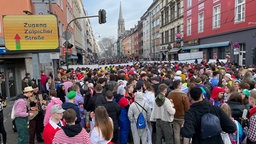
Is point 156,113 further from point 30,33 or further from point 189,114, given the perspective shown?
point 30,33

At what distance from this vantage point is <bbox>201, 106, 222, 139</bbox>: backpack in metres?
2.89

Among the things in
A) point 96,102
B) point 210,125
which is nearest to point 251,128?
point 210,125

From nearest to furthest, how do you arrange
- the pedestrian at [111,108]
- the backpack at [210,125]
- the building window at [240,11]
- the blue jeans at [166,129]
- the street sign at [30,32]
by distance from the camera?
1. the backpack at [210,125]
2. the pedestrian at [111,108]
3. the blue jeans at [166,129]
4. the street sign at [30,32]
5. the building window at [240,11]

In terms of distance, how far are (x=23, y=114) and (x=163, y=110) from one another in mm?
3491

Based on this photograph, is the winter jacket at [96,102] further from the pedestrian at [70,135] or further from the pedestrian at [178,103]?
the pedestrian at [70,135]

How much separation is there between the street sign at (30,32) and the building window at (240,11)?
19855 mm

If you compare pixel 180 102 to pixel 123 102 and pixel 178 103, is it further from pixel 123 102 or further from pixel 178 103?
pixel 123 102

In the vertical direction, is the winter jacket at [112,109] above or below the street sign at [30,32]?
below

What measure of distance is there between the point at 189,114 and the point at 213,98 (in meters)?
2.79

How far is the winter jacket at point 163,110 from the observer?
15.7 ft

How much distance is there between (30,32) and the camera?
23.2ft

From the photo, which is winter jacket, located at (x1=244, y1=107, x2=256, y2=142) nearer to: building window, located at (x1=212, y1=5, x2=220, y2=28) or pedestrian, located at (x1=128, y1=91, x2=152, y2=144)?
pedestrian, located at (x1=128, y1=91, x2=152, y2=144)

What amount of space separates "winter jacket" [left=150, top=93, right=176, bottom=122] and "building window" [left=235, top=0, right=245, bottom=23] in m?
19.8

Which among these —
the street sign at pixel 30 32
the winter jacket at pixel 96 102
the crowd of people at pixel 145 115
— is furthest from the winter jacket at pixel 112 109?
the street sign at pixel 30 32
